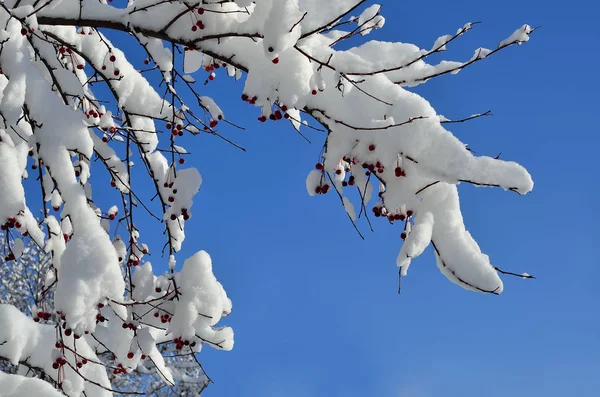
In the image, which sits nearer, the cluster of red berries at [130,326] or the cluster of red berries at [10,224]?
the cluster of red berries at [10,224]

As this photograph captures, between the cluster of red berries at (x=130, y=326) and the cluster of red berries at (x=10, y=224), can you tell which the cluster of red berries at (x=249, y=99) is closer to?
the cluster of red berries at (x=10, y=224)

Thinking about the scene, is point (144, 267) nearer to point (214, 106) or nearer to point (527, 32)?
point (214, 106)

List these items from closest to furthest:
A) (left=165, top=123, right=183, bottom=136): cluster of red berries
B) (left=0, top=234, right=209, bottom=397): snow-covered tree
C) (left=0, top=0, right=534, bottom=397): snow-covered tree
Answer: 1. (left=0, top=0, right=534, bottom=397): snow-covered tree
2. (left=165, top=123, right=183, bottom=136): cluster of red berries
3. (left=0, top=234, right=209, bottom=397): snow-covered tree

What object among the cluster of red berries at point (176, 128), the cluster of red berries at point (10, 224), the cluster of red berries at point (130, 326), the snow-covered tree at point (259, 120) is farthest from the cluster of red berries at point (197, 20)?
the cluster of red berries at point (130, 326)

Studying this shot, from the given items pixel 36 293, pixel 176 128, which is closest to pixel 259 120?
pixel 176 128

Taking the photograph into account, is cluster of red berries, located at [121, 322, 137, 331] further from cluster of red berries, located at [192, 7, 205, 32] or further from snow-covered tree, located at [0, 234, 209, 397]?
snow-covered tree, located at [0, 234, 209, 397]

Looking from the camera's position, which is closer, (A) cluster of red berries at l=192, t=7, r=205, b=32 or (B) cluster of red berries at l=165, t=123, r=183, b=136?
(A) cluster of red berries at l=192, t=7, r=205, b=32

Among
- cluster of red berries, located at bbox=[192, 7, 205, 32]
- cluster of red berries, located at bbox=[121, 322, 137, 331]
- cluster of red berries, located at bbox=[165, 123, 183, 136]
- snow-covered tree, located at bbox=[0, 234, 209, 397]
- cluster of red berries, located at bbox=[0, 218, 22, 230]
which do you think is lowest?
cluster of red berries, located at bbox=[121, 322, 137, 331]

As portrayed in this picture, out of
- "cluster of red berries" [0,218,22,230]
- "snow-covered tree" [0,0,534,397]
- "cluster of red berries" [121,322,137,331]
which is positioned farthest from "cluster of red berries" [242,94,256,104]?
"cluster of red berries" [121,322,137,331]

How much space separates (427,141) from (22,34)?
2.07 m

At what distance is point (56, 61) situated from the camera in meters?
3.54

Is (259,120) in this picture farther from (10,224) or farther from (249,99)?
(10,224)

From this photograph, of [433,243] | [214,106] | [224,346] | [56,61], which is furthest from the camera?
[214,106]

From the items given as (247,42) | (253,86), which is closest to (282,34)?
(253,86)
